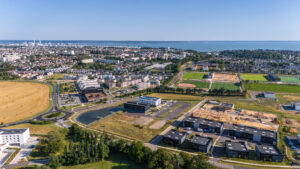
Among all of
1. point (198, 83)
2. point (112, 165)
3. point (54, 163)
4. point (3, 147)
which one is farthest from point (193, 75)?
point (3, 147)

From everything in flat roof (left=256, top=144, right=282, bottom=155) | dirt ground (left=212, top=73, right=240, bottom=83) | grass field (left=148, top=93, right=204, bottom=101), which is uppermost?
dirt ground (left=212, top=73, right=240, bottom=83)

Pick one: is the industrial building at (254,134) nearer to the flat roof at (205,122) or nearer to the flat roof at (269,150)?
the flat roof at (205,122)

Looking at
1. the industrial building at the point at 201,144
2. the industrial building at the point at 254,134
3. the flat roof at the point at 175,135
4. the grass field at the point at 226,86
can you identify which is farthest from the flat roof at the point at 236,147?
the grass field at the point at 226,86

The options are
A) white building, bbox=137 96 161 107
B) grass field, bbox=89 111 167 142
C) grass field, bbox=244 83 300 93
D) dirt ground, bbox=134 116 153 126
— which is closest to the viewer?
grass field, bbox=89 111 167 142

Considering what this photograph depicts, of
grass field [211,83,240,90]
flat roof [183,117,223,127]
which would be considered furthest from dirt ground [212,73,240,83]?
flat roof [183,117,223,127]

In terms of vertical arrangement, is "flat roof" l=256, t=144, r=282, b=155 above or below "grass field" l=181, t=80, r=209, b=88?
below

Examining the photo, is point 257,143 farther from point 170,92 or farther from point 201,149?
point 170,92

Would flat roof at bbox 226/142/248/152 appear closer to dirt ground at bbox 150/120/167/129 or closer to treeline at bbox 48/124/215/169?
treeline at bbox 48/124/215/169
